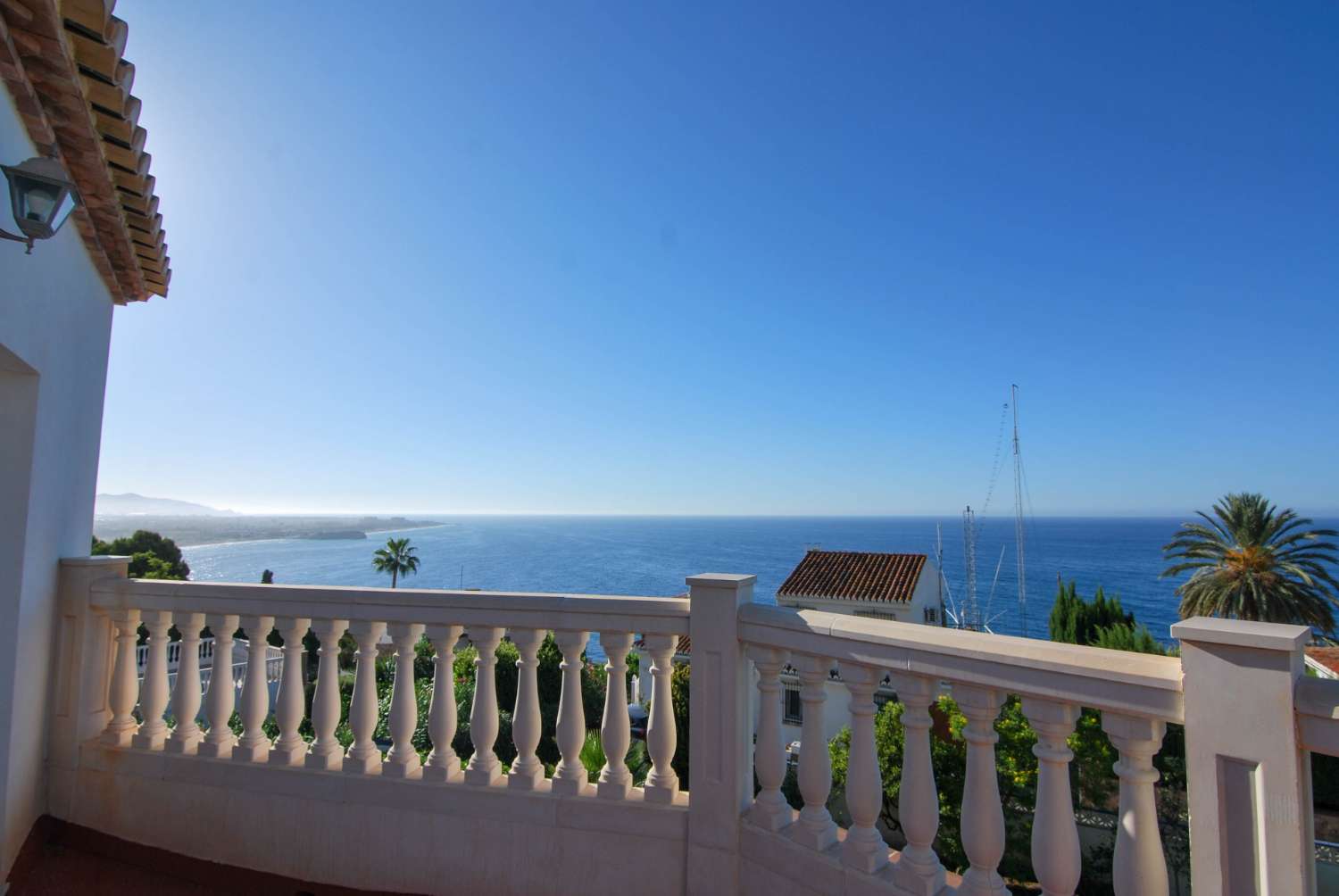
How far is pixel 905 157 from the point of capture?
41.3ft

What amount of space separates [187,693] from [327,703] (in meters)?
0.79

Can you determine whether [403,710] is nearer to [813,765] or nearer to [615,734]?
[615,734]

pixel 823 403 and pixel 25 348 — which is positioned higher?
pixel 823 403

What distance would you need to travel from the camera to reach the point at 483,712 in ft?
8.87

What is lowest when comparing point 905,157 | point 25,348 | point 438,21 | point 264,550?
point 264,550

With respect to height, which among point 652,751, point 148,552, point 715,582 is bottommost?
point 148,552

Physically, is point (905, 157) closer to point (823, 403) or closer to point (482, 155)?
point (482, 155)

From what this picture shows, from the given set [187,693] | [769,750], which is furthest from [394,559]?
[769,750]

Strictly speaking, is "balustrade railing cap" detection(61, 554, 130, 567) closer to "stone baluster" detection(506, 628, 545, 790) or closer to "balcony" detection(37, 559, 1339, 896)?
"balcony" detection(37, 559, 1339, 896)

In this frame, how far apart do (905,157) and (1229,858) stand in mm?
13350

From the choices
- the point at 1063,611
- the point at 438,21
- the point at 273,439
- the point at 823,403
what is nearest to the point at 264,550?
the point at 273,439

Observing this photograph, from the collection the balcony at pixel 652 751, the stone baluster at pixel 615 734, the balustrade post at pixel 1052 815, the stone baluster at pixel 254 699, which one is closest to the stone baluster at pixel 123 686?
the balcony at pixel 652 751

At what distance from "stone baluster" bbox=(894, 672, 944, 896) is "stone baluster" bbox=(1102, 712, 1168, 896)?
1.56 ft

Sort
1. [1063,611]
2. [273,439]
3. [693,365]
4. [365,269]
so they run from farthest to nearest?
[273,439] < [693,365] < [1063,611] < [365,269]
